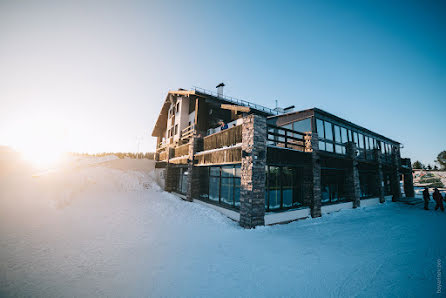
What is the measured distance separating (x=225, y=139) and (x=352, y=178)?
1191 cm

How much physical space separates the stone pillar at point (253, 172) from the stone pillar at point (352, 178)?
10543 millimetres

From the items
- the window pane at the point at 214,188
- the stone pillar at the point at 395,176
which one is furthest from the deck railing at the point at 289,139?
the stone pillar at the point at 395,176

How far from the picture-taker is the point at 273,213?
8.95 meters

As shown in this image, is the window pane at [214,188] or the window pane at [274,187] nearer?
the window pane at [274,187]

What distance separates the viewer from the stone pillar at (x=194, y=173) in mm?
14133

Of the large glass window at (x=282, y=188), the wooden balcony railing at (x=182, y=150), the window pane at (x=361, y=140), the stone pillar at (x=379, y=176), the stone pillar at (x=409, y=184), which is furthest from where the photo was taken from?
the stone pillar at (x=409, y=184)

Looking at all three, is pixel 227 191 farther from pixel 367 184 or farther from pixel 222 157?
pixel 367 184

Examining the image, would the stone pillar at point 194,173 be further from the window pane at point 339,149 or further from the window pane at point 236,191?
the window pane at point 339,149

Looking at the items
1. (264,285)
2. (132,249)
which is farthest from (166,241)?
(264,285)

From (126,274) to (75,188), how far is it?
18181 mm

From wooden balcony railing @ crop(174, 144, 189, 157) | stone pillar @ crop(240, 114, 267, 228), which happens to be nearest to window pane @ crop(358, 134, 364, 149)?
stone pillar @ crop(240, 114, 267, 228)

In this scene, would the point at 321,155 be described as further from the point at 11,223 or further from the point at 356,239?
the point at 11,223

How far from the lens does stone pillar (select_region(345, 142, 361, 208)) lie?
46.2 ft

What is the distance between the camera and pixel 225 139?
1084 cm
